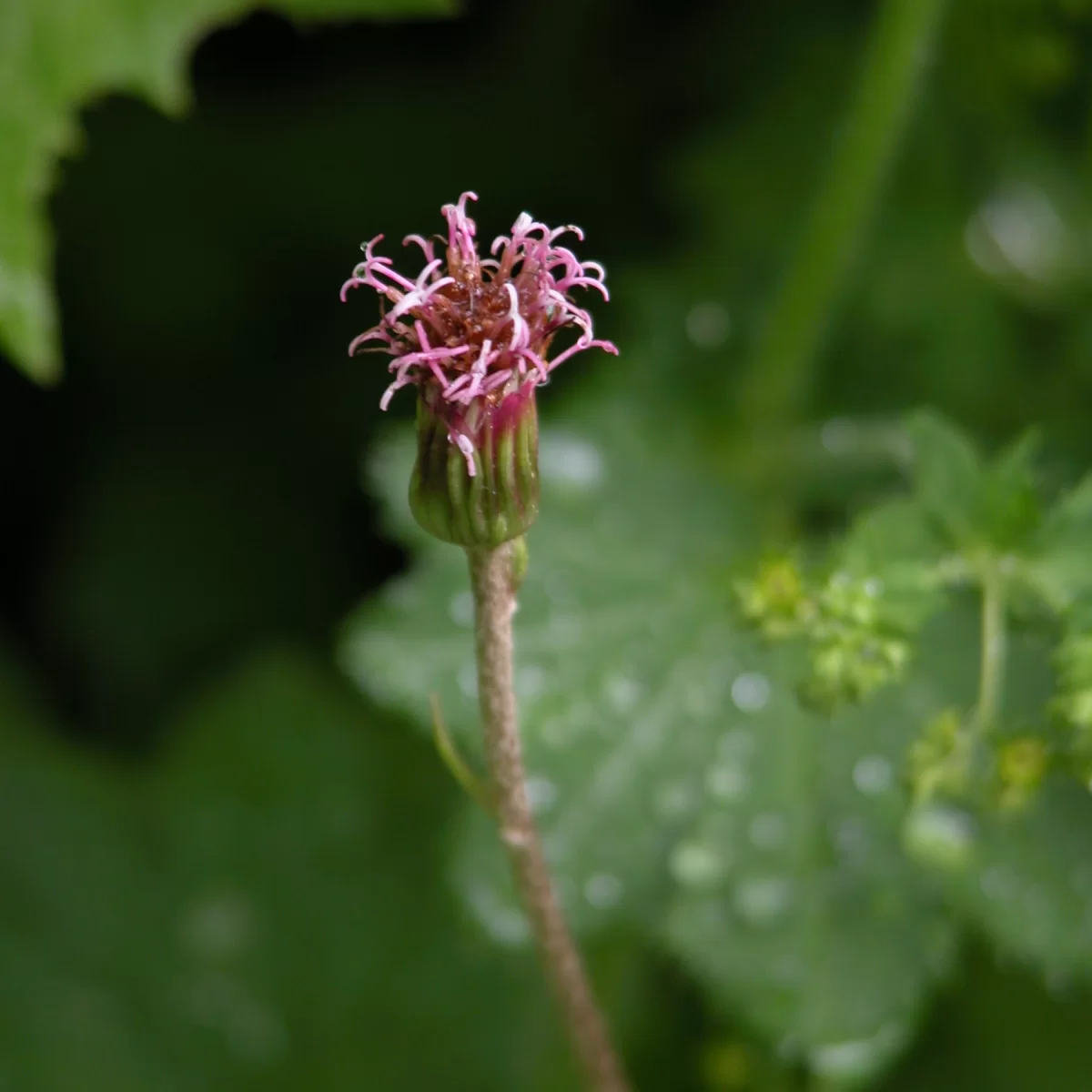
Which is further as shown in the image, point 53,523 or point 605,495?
point 53,523

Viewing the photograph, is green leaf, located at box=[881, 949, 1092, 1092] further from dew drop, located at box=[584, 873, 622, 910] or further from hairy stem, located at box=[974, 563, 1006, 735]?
hairy stem, located at box=[974, 563, 1006, 735]

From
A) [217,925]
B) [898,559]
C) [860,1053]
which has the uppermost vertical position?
[898,559]

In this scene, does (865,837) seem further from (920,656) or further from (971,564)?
(971,564)

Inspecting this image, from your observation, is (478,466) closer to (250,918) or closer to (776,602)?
(776,602)

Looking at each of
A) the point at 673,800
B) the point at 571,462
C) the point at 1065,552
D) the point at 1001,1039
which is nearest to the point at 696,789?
the point at 673,800

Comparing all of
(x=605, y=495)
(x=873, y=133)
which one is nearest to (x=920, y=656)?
(x=605, y=495)

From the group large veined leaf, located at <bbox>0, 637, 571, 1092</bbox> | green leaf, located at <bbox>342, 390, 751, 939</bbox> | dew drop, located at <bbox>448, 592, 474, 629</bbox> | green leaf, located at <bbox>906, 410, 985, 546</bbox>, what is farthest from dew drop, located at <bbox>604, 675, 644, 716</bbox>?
large veined leaf, located at <bbox>0, 637, 571, 1092</bbox>

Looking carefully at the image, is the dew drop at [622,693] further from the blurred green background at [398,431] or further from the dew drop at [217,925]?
the dew drop at [217,925]
